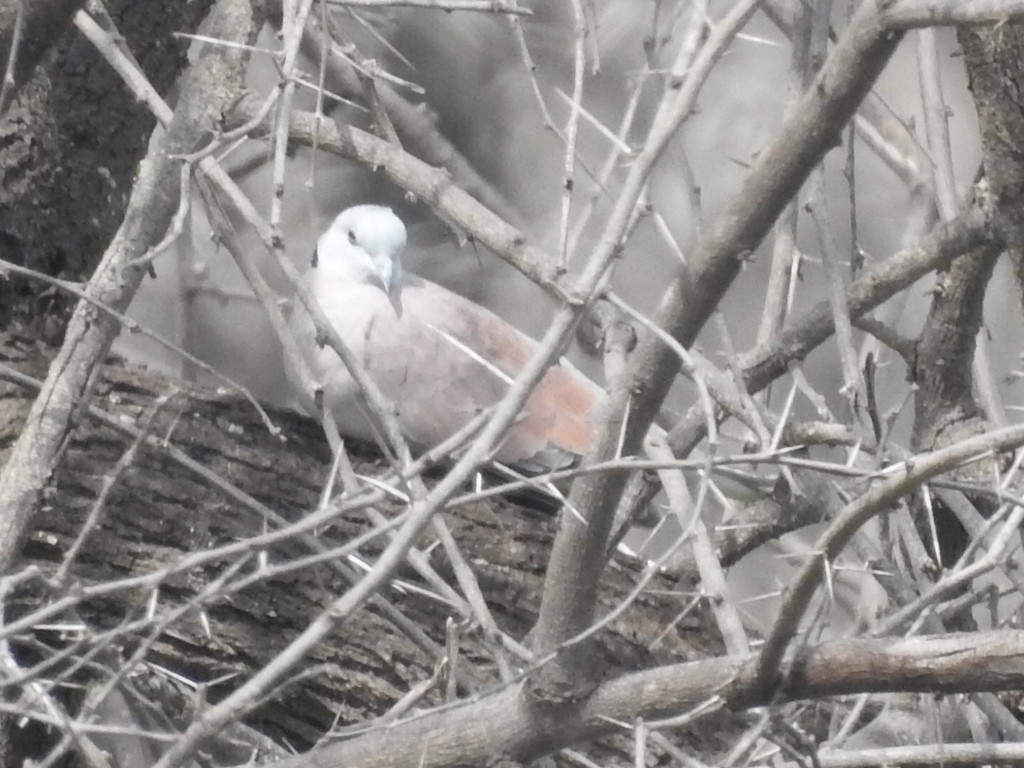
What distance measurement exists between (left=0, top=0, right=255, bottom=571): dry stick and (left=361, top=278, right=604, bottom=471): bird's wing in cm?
46

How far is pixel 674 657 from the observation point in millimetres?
1988

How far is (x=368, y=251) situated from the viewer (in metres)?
2.40

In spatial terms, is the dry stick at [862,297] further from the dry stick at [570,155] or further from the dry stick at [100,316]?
the dry stick at [100,316]

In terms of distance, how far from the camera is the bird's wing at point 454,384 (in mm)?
2180

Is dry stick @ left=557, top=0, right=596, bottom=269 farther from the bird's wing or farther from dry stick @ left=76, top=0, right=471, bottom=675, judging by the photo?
the bird's wing

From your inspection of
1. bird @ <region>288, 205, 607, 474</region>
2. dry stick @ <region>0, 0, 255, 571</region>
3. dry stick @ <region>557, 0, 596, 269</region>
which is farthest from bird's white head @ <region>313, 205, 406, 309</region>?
dry stick @ <region>557, 0, 596, 269</region>

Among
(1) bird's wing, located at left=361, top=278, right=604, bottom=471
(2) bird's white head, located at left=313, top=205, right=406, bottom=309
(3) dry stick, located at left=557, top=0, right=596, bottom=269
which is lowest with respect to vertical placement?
(1) bird's wing, located at left=361, top=278, right=604, bottom=471

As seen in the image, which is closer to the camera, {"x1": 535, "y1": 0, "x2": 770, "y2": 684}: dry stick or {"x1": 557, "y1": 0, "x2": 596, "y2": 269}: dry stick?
{"x1": 535, "y1": 0, "x2": 770, "y2": 684}: dry stick

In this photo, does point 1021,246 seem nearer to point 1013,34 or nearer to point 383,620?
point 1013,34

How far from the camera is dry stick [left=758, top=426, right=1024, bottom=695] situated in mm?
986

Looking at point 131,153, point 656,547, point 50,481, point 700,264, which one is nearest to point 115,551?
point 50,481

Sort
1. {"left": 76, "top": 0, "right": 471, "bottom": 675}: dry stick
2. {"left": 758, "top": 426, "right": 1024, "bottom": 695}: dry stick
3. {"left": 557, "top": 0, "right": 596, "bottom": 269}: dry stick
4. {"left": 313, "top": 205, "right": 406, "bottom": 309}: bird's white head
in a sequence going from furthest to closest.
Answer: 1. {"left": 313, "top": 205, "right": 406, "bottom": 309}: bird's white head
2. {"left": 76, "top": 0, "right": 471, "bottom": 675}: dry stick
3. {"left": 557, "top": 0, "right": 596, "bottom": 269}: dry stick
4. {"left": 758, "top": 426, "right": 1024, "bottom": 695}: dry stick

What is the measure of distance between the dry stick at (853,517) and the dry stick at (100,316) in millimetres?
889

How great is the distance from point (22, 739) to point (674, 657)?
0.92 m
